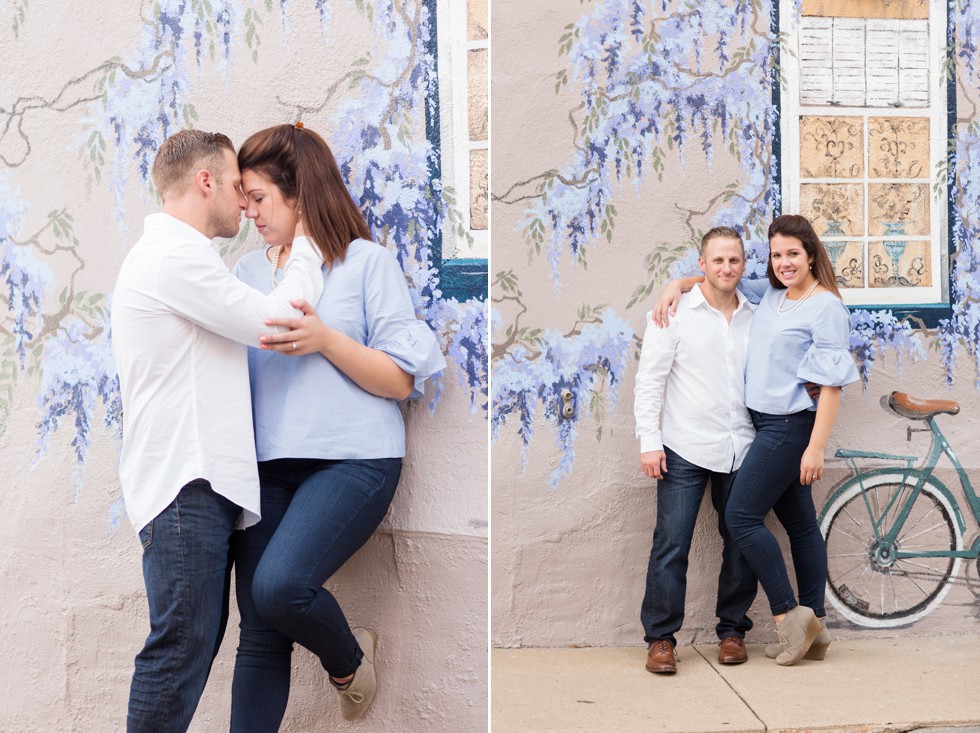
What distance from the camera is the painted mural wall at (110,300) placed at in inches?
133

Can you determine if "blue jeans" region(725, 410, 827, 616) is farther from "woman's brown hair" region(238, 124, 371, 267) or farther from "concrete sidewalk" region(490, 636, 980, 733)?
"woman's brown hair" region(238, 124, 371, 267)

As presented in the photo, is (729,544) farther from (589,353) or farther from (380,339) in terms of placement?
(380,339)

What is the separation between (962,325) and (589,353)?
159cm

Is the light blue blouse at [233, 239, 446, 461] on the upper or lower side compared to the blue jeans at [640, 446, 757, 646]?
upper

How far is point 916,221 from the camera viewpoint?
4008 millimetres

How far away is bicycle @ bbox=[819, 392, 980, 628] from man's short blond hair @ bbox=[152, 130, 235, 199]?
9.09 ft

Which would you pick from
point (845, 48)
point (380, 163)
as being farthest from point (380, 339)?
point (845, 48)

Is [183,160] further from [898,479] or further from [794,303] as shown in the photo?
[898,479]

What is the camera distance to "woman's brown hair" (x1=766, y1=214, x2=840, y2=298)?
147 inches

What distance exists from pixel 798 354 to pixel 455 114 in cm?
161

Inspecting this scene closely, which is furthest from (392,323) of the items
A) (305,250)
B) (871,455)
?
(871,455)

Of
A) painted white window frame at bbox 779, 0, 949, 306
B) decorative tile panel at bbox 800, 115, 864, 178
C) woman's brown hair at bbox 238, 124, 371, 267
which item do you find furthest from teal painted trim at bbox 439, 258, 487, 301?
decorative tile panel at bbox 800, 115, 864, 178

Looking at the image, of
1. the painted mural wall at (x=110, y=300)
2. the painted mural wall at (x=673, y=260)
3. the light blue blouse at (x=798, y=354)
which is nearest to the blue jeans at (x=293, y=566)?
the painted mural wall at (x=110, y=300)

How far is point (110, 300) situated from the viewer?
3510 mm
